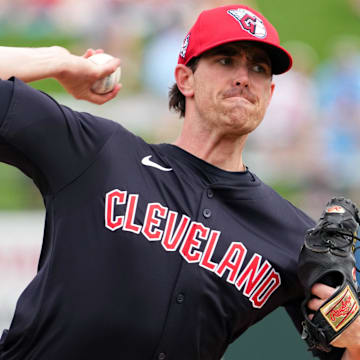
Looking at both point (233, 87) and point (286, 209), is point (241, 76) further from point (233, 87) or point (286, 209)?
point (286, 209)

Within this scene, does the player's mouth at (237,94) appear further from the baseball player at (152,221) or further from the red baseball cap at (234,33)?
the red baseball cap at (234,33)

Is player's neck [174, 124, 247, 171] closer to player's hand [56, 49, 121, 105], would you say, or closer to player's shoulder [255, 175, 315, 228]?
player's shoulder [255, 175, 315, 228]

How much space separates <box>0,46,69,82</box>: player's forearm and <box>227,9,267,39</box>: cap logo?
0.65 metres

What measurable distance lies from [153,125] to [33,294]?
5773 mm

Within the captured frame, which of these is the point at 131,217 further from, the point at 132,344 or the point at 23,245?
the point at 23,245

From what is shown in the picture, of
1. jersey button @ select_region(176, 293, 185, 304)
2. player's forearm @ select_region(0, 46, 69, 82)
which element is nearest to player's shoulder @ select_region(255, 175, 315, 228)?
jersey button @ select_region(176, 293, 185, 304)

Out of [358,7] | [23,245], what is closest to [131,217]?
[23,245]

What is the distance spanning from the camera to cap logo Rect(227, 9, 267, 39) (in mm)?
2705

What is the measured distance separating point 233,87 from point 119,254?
27.9 inches

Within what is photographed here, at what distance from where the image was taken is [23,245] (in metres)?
6.67

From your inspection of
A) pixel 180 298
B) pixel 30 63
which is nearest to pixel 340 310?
pixel 180 298

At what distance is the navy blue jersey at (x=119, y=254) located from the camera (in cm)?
242

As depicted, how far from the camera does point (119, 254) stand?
246cm

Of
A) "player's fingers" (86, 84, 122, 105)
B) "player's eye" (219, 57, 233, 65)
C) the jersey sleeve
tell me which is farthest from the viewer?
"player's eye" (219, 57, 233, 65)
